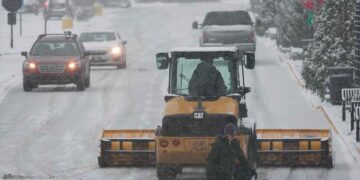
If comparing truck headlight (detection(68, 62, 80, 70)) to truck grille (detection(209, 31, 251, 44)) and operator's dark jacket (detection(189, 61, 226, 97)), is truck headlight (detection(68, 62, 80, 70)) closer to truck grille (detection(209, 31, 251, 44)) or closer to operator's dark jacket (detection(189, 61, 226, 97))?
truck grille (detection(209, 31, 251, 44))

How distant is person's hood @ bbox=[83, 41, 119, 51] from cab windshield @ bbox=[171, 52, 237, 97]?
25257 mm

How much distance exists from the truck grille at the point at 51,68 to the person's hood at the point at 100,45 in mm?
8793

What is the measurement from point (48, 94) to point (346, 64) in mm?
9144

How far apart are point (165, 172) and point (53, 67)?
1742cm

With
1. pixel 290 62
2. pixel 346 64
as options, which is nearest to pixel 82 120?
pixel 346 64

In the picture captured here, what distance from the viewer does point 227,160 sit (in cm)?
1439

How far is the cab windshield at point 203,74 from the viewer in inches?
681

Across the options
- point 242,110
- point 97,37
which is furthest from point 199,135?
point 97,37

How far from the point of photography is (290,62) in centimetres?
4503

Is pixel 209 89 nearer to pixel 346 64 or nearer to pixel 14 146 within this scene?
pixel 14 146

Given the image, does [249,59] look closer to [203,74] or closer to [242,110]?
[242,110]

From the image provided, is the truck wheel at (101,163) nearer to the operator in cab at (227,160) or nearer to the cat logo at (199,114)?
the cat logo at (199,114)

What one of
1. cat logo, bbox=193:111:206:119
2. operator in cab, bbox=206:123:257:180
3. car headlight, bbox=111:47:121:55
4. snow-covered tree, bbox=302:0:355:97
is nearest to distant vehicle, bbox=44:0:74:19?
car headlight, bbox=111:47:121:55

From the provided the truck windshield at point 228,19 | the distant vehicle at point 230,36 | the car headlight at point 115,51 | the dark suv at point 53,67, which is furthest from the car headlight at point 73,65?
the truck windshield at point 228,19
